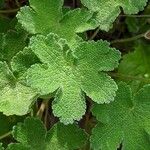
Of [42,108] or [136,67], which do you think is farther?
[136,67]

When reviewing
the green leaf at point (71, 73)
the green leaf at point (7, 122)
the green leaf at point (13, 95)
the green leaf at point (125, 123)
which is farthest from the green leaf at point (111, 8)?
the green leaf at point (7, 122)

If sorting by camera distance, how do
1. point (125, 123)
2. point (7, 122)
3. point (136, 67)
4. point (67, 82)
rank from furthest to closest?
point (136, 67) < point (7, 122) < point (125, 123) < point (67, 82)

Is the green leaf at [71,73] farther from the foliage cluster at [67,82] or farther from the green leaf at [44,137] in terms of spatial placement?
the green leaf at [44,137]

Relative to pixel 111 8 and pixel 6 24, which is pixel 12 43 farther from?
pixel 111 8

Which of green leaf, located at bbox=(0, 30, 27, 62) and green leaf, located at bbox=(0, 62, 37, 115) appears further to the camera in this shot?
green leaf, located at bbox=(0, 30, 27, 62)

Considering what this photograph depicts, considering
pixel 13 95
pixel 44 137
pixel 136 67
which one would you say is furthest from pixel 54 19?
pixel 136 67

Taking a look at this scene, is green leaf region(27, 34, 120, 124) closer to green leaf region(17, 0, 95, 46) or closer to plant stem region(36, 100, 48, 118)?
green leaf region(17, 0, 95, 46)

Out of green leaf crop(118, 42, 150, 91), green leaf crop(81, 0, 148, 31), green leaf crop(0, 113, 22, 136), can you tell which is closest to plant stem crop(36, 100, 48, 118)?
green leaf crop(0, 113, 22, 136)
